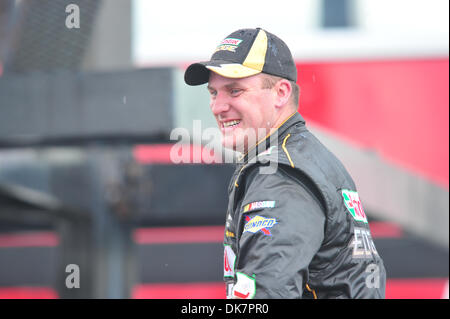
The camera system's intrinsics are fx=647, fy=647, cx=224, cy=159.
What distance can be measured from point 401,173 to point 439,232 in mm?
761

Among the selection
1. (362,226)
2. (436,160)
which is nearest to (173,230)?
(436,160)

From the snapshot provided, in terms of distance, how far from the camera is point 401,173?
235 inches

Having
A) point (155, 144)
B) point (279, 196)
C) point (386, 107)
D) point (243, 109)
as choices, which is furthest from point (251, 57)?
point (386, 107)

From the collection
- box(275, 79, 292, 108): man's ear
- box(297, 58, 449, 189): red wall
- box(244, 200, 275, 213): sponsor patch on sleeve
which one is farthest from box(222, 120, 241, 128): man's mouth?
box(297, 58, 449, 189): red wall

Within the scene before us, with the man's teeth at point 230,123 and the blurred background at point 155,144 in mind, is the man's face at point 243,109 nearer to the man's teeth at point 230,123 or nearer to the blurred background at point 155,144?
the man's teeth at point 230,123

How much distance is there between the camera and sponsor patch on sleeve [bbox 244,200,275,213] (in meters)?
1.57

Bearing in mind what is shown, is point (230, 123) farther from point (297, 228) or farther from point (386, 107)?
point (386, 107)

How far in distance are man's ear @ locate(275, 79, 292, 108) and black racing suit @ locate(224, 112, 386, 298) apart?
0.23 ft

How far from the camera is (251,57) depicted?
1824 millimetres

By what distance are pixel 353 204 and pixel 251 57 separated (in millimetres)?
498

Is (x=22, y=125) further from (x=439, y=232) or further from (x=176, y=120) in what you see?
(x=439, y=232)

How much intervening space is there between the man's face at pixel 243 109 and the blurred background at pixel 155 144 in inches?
72.0

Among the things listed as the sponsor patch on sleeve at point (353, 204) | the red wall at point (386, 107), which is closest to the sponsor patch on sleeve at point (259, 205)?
the sponsor patch on sleeve at point (353, 204)

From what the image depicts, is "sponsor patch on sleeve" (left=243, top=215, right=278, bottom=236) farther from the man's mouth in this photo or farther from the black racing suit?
the man's mouth
